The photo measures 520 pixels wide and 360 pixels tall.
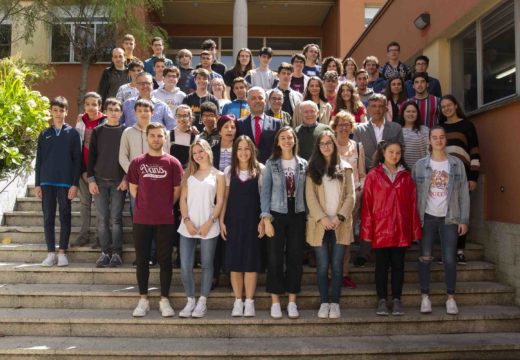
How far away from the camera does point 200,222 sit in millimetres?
5254

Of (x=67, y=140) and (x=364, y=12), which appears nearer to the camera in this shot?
(x=67, y=140)

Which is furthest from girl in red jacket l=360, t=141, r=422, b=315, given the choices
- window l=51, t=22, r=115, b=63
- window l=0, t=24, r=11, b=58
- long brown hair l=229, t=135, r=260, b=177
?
window l=0, t=24, r=11, b=58

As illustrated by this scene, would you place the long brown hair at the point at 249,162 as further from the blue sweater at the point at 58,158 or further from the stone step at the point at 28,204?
the stone step at the point at 28,204

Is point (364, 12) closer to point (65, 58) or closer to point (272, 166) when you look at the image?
point (65, 58)

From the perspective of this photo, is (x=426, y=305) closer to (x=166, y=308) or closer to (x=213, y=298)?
(x=213, y=298)

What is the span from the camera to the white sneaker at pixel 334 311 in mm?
5129

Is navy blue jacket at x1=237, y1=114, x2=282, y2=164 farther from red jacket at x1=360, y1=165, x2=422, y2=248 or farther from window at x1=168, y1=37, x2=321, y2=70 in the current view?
window at x1=168, y1=37, x2=321, y2=70

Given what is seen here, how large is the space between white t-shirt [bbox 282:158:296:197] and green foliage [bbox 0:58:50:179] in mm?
4414

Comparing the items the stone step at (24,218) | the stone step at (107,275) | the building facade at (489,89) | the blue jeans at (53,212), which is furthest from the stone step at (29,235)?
the building facade at (489,89)

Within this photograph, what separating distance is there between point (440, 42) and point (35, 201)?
6.84m

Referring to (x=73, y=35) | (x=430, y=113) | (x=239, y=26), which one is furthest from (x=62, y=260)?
(x=239, y=26)

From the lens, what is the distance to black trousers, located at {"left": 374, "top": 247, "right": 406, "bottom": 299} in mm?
5219

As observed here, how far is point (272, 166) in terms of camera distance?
5176mm

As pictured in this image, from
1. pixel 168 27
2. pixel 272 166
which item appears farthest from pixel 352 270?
pixel 168 27
